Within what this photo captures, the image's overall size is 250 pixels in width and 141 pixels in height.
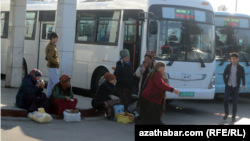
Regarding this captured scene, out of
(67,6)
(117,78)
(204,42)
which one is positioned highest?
(67,6)

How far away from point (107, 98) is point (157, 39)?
7.53 feet

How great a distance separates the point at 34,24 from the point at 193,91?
280 inches

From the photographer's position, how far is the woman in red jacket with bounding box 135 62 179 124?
24.9 feet

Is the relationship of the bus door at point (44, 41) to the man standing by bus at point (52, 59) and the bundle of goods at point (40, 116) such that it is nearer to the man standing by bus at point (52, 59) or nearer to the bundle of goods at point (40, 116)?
the man standing by bus at point (52, 59)

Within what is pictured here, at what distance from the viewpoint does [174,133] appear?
5.71 meters

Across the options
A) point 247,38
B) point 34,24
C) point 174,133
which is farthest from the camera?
point 34,24

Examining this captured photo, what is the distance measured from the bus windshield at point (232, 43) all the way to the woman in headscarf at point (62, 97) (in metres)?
6.45

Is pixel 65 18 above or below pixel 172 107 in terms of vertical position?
above

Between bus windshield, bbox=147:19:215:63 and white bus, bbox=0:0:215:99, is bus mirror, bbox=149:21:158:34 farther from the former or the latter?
bus windshield, bbox=147:19:215:63

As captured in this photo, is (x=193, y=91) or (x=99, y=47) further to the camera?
(x=99, y=47)

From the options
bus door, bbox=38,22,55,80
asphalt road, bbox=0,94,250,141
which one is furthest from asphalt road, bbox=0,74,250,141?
bus door, bbox=38,22,55,80

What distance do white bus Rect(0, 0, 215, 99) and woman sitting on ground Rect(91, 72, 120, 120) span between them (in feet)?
5.46

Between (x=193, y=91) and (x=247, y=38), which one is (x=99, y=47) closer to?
(x=193, y=91)

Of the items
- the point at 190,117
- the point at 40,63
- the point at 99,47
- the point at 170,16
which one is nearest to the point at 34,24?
the point at 40,63
